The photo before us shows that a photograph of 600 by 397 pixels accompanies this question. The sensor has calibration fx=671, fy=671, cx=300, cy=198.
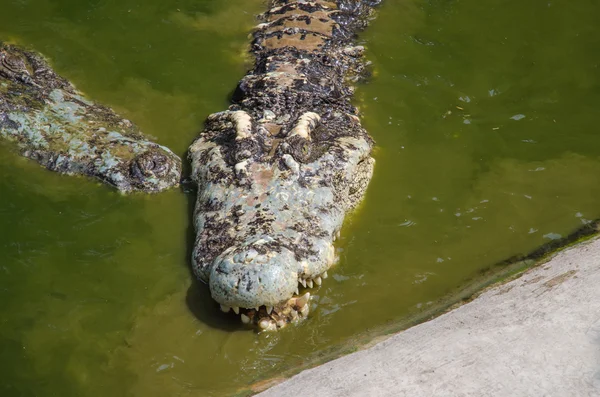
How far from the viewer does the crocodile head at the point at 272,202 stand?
452cm

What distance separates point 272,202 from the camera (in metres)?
5.14

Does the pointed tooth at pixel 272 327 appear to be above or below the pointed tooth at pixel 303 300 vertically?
below

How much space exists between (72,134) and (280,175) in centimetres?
224

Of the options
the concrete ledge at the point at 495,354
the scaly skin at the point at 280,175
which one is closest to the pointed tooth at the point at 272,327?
the scaly skin at the point at 280,175

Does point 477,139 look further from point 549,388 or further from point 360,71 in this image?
point 549,388

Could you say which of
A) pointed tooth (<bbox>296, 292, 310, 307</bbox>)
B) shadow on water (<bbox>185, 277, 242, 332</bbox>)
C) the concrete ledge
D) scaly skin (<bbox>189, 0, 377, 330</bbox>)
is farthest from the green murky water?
the concrete ledge

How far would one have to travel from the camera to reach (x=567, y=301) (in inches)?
170

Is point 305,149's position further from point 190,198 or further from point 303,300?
point 303,300

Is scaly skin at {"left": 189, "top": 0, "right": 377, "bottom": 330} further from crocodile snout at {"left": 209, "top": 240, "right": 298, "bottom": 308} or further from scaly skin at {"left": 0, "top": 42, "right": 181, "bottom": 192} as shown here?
scaly skin at {"left": 0, "top": 42, "right": 181, "bottom": 192}

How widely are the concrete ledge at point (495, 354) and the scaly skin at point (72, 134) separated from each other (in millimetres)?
2652

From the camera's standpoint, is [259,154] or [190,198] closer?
[259,154]

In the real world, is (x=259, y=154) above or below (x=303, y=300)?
above

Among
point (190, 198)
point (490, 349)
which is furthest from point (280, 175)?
point (490, 349)

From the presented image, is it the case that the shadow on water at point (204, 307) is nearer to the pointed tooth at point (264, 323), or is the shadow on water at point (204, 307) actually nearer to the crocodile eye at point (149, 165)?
the pointed tooth at point (264, 323)
